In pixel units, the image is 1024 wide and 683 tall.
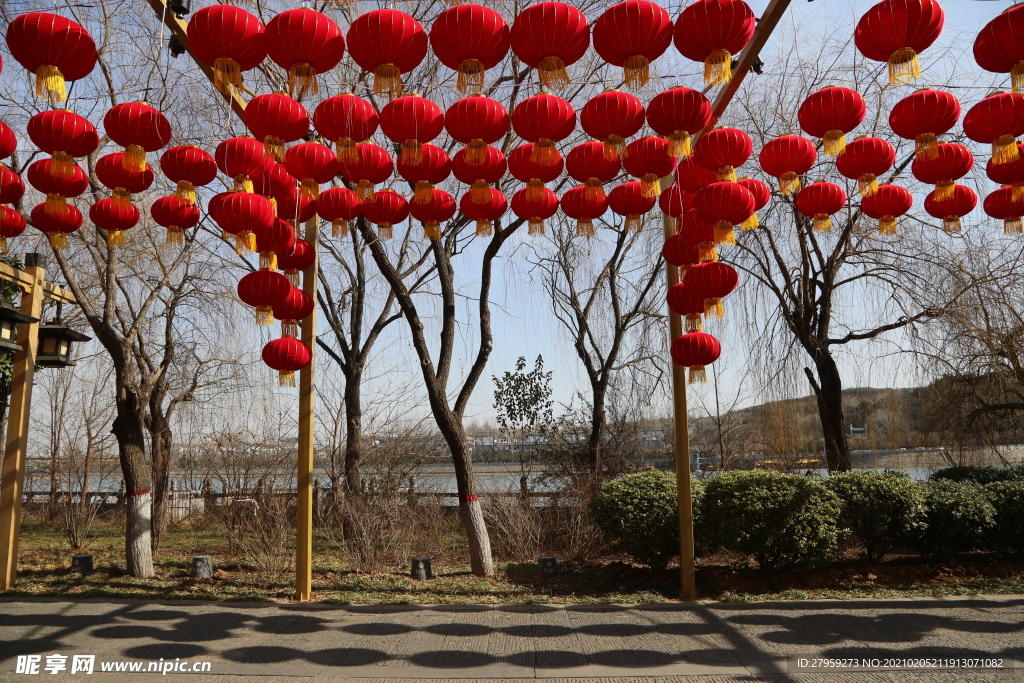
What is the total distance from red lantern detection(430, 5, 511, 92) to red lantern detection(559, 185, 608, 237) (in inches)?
76.4

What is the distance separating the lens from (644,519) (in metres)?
7.77

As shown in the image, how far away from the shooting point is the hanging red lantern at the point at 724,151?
17.5 feet

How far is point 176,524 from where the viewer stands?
539 inches

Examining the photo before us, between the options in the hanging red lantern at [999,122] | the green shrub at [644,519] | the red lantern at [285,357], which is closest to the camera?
the hanging red lantern at [999,122]

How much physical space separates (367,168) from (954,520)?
784 centimetres

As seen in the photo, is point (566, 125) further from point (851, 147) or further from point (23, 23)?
point (23, 23)

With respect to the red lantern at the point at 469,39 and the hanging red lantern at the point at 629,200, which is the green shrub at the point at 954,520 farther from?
the red lantern at the point at 469,39

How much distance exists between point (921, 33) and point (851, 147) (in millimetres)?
1374

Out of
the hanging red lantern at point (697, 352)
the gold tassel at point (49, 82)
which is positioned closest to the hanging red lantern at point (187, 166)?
the gold tassel at point (49, 82)

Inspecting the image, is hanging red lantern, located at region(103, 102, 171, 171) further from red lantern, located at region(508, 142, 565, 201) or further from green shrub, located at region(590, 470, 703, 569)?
green shrub, located at region(590, 470, 703, 569)

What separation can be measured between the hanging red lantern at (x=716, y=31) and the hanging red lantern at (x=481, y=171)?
1.69 m

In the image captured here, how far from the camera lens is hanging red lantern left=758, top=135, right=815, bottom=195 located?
5.39 m

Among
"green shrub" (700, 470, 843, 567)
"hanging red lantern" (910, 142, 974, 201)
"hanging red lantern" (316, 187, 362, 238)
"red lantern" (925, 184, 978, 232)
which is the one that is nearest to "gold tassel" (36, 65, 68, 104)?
"hanging red lantern" (316, 187, 362, 238)

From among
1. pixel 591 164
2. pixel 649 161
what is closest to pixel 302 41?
pixel 591 164
